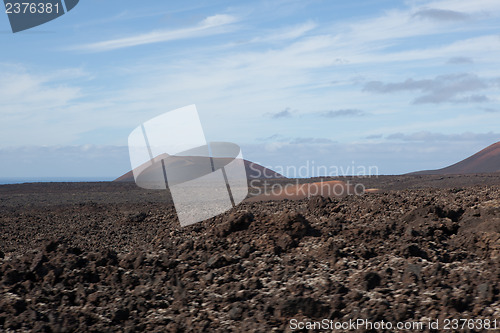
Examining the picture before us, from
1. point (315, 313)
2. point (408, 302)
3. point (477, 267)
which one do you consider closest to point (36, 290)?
point (315, 313)

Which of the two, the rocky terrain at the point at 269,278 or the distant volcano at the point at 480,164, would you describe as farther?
the distant volcano at the point at 480,164

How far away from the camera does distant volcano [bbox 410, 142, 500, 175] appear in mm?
64562

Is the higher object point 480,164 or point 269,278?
point 269,278

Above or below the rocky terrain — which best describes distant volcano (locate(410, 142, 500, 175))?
below

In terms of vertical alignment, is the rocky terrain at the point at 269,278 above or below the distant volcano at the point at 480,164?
above

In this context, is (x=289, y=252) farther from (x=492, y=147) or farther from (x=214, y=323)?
(x=492, y=147)

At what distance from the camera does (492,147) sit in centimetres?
7150

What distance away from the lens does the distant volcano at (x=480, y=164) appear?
64562 millimetres

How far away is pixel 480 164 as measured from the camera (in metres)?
66.6

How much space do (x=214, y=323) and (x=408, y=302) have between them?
7.34ft

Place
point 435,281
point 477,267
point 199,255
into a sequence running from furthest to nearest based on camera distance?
1. point 199,255
2. point 477,267
3. point 435,281

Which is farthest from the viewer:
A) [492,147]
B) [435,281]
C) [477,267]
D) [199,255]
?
[492,147]

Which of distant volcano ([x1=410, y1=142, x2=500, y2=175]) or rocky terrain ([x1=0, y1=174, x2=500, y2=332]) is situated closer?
rocky terrain ([x1=0, y1=174, x2=500, y2=332])

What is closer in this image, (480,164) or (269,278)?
(269,278)
